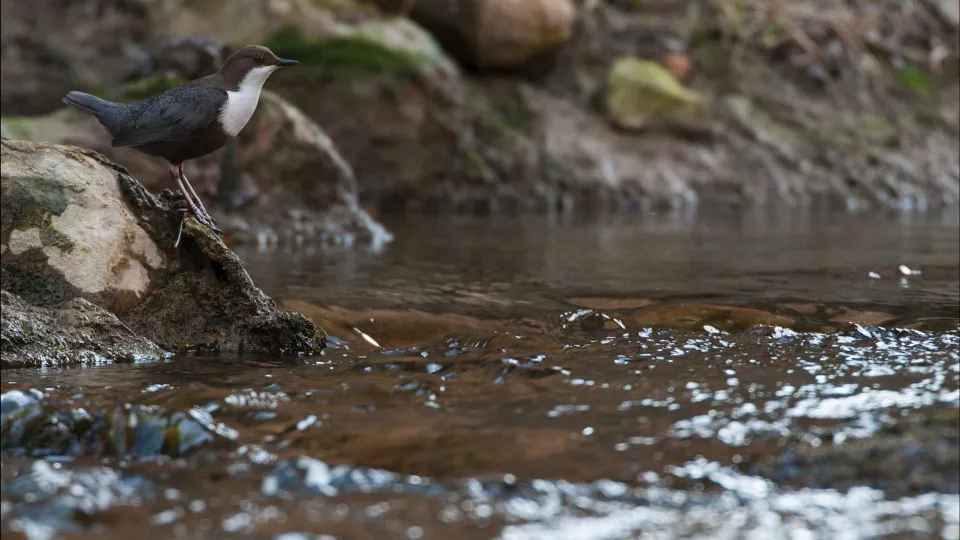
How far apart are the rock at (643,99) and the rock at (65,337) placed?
28.8 ft

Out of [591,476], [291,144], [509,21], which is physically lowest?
[591,476]

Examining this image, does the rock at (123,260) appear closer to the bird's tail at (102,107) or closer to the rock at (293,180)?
the bird's tail at (102,107)

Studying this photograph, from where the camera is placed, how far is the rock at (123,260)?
2971 mm

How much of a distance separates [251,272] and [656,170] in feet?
22.1

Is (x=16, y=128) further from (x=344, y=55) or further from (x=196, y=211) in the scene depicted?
(x=196, y=211)

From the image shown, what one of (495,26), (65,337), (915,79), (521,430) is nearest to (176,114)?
(65,337)

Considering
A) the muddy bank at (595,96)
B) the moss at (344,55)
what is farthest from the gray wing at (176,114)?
the moss at (344,55)

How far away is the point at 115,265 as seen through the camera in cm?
309

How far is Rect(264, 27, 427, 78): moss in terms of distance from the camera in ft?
29.9

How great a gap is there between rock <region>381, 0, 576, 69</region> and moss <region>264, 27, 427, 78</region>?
34.1 inches

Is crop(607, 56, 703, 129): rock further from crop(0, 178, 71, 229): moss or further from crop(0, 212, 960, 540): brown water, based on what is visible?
crop(0, 178, 71, 229): moss

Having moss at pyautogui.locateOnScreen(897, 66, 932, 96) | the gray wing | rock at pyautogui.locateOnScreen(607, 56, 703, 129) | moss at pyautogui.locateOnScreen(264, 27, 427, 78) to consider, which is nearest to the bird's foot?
the gray wing

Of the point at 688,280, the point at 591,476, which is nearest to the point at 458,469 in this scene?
the point at 591,476

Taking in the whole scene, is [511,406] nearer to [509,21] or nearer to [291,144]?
[291,144]
